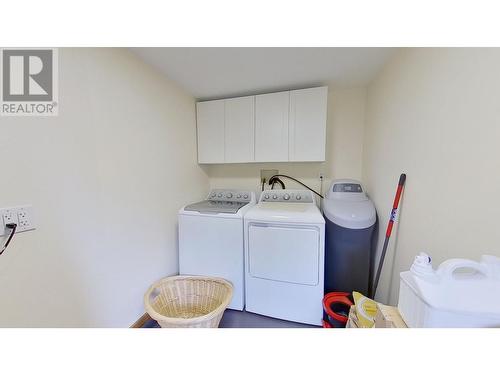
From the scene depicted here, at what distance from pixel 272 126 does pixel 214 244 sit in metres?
1.34

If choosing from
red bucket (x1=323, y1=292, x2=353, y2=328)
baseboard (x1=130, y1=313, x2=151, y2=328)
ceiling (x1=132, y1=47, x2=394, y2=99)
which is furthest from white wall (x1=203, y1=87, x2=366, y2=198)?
baseboard (x1=130, y1=313, x2=151, y2=328)

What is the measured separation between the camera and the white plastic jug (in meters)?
0.52

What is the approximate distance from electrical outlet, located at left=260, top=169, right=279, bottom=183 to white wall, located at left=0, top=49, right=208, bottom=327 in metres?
1.09

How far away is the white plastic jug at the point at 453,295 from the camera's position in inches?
20.5

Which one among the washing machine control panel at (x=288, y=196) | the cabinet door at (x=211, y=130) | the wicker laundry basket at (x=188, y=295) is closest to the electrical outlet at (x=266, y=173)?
the washing machine control panel at (x=288, y=196)

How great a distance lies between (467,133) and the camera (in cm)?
80

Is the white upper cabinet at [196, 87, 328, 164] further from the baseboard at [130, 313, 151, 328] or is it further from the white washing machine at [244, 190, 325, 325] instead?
the baseboard at [130, 313, 151, 328]

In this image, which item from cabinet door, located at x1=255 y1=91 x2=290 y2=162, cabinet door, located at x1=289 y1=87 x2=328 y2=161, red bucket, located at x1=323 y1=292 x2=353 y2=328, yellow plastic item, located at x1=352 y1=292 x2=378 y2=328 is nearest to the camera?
yellow plastic item, located at x1=352 y1=292 x2=378 y2=328

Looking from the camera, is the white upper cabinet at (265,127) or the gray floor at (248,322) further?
the white upper cabinet at (265,127)

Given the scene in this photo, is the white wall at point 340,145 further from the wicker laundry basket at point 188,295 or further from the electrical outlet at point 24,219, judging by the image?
the electrical outlet at point 24,219

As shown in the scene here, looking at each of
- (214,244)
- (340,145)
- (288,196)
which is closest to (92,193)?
(214,244)

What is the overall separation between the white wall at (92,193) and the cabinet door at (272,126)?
2.95 feet
